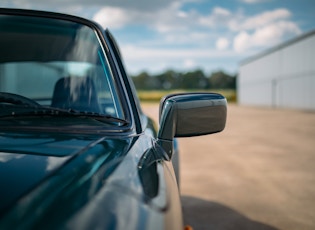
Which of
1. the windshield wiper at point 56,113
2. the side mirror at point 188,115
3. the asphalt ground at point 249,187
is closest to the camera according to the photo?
the windshield wiper at point 56,113

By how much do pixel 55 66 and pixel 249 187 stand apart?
3.61 meters

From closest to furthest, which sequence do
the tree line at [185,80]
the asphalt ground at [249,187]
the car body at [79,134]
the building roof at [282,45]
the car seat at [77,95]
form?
the car body at [79,134] → the car seat at [77,95] → the asphalt ground at [249,187] → the building roof at [282,45] → the tree line at [185,80]

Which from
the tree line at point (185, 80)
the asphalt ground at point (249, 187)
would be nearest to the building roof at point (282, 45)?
the asphalt ground at point (249, 187)

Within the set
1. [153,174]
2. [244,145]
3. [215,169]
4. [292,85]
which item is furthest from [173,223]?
[292,85]

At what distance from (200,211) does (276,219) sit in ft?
2.65

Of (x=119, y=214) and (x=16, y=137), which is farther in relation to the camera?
(x=16, y=137)

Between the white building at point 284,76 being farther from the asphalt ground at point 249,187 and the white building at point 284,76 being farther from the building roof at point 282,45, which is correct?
the asphalt ground at point 249,187

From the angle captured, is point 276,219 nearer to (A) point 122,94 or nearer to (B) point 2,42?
(A) point 122,94

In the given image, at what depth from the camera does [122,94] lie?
5.86 ft

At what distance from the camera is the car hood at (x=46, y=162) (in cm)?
91

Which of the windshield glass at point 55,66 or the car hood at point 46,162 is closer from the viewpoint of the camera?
the car hood at point 46,162

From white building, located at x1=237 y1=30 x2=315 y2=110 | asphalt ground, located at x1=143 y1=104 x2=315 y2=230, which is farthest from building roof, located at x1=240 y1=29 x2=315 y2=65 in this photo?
asphalt ground, located at x1=143 y1=104 x2=315 y2=230

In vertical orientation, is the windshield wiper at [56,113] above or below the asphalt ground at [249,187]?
above

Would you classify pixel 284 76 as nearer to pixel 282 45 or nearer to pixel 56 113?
pixel 282 45
